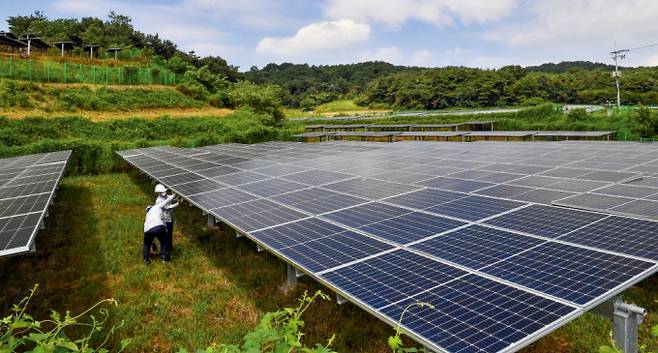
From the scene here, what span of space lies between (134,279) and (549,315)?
10.7 meters

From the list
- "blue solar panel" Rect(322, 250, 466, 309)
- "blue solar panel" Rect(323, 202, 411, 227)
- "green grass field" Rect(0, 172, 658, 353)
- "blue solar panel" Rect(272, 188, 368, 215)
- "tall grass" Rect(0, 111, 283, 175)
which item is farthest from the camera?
"tall grass" Rect(0, 111, 283, 175)

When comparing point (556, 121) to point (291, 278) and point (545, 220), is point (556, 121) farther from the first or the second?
point (291, 278)

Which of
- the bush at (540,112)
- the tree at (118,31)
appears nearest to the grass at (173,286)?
the bush at (540,112)

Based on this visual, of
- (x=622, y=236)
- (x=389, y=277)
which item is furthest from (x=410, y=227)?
(x=622, y=236)

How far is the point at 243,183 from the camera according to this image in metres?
15.7

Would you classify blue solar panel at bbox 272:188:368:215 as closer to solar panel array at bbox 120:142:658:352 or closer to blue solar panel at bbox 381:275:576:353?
solar panel array at bbox 120:142:658:352

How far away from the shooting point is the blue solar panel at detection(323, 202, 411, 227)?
9.87m

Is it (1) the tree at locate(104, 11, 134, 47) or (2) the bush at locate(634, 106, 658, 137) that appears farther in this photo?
(1) the tree at locate(104, 11, 134, 47)

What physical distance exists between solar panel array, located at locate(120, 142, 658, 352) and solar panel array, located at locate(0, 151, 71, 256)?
4.06 metres

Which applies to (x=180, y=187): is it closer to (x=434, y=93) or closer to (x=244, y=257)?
(x=244, y=257)

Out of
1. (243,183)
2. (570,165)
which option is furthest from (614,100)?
(243,183)

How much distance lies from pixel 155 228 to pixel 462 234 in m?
9.00

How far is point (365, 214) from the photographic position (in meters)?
10.5

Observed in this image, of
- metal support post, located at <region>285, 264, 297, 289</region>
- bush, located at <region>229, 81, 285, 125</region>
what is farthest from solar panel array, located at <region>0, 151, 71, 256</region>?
bush, located at <region>229, 81, 285, 125</region>
